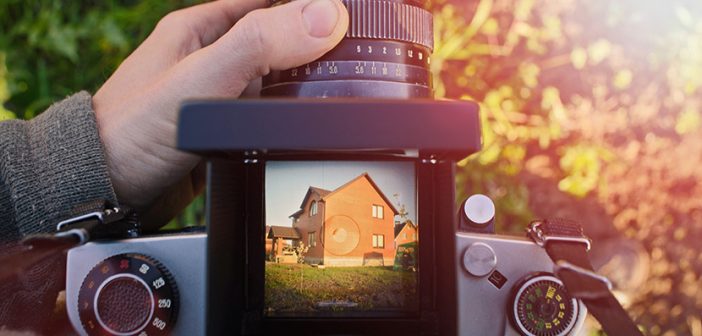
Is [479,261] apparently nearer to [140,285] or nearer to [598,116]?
[140,285]

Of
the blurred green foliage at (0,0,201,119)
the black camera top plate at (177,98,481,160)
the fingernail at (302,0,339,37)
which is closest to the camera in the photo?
the black camera top plate at (177,98,481,160)

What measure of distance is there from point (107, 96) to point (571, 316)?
47cm

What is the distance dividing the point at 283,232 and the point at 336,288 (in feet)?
0.17

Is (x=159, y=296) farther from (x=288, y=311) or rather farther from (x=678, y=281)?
(x=678, y=281)

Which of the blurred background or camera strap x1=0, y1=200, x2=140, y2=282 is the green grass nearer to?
Result: camera strap x1=0, y1=200, x2=140, y2=282

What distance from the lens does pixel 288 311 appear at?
0.47m

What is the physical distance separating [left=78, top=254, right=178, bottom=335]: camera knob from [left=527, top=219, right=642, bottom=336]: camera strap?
9.5 inches

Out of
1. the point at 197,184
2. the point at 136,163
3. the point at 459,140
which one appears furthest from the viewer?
the point at 197,184

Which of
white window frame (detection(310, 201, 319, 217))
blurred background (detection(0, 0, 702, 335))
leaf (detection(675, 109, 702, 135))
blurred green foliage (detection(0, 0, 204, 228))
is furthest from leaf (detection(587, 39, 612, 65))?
white window frame (detection(310, 201, 319, 217))

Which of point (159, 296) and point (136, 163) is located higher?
point (136, 163)

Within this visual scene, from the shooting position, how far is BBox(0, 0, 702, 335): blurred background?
1.24 metres

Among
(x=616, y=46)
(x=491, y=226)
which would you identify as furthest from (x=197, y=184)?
(x=616, y=46)

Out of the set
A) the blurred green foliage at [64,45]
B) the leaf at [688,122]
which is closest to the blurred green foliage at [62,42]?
the blurred green foliage at [64,45]

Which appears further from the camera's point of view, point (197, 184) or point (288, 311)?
point (197, 184)
